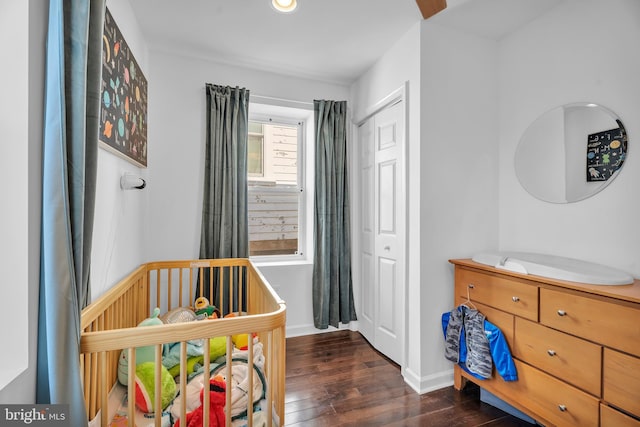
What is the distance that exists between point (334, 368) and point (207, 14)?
2.58 meters

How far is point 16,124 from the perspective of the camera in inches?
32.6

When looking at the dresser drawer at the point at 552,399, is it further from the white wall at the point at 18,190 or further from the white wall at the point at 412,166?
the white wall at the point at 18,190

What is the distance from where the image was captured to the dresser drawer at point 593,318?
1.17 meters

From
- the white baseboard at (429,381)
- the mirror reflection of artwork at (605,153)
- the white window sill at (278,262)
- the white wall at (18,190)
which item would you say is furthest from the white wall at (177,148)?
the mirror reflection of artwork at (605,153)

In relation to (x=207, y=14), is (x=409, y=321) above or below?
below

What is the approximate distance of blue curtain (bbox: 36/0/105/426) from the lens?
0.85 metres

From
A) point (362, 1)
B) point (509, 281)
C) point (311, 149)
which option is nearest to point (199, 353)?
point (509, 281)

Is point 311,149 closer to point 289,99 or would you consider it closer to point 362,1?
point 289,99

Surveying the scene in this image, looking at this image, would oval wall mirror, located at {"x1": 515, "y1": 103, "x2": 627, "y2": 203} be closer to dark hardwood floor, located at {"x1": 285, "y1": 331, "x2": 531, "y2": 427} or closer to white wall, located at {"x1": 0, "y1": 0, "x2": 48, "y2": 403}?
dark hardwood floor, located at {"x1": 285, "y1": 331, "x2": 531, "y2": 427}

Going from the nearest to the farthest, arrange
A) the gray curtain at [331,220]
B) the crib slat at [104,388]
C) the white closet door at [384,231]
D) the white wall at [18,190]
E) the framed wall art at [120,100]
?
the white wall at [18,190]
the crib slat at [104,388]
the framed wall art at [120,100]
the white closet door at [384,231]
the gray curtain at [331,220]

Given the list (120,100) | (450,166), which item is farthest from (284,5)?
(450,166)

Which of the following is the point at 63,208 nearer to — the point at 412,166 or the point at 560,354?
the point at 412,166

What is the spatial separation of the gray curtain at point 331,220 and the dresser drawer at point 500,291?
3.60 feet

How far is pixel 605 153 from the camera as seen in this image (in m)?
1.63
